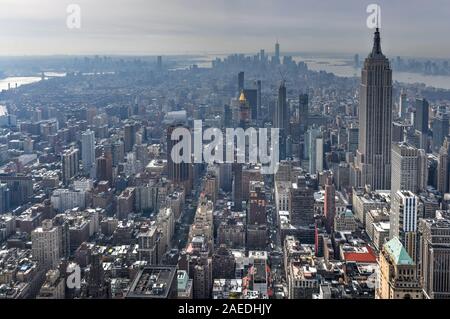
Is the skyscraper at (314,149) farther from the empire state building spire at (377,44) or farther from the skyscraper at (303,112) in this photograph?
the empire state building spire at (377,44)

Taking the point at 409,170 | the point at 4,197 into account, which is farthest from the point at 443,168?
the point at 4,197

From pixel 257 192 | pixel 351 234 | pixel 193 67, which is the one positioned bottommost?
pixel 351 234

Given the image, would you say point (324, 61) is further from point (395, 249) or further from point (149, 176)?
point (149, 176)

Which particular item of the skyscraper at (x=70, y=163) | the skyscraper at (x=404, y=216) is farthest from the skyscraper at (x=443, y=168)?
the skyscraper at (x=70, y=163)

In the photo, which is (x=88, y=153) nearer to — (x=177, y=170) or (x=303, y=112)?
(x=177, y=170)

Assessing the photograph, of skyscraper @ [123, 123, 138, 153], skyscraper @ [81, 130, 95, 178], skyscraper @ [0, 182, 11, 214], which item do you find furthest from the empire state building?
skyscraper @ [0, 182, 11, 214]

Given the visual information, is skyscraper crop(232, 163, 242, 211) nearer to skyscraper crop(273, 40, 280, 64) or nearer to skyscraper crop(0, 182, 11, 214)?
skyscraper crop(273, 40, 280, 64)
